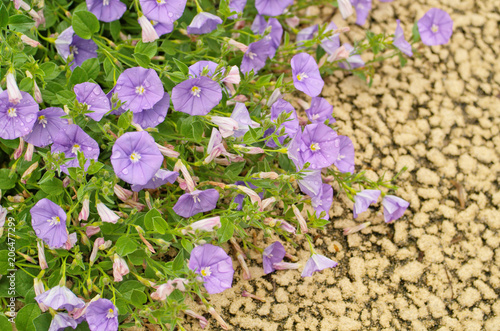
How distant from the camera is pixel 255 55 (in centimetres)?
248

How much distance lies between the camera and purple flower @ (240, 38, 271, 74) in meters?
2.43

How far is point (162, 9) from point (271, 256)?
1.25 metres

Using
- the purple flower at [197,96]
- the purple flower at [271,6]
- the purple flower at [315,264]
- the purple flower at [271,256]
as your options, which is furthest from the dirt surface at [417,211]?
the purple flower at [197,96]

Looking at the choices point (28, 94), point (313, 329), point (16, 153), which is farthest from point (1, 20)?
point (313, 329)

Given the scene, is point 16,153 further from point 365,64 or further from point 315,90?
point 365,64

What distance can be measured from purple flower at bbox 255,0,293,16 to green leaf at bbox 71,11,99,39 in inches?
33.5

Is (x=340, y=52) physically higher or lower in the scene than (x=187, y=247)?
higher

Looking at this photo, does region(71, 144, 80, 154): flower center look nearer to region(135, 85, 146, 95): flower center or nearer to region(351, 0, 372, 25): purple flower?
region(135, 85, 146, 95): flower center

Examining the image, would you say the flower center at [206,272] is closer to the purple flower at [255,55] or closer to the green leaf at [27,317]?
the green leaf at [27,317]

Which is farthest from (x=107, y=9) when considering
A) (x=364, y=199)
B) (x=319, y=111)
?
(x=364, y=199)

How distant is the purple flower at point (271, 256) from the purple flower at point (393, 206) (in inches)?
22.9

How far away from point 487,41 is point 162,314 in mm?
2686

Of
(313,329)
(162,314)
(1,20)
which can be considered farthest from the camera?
(313,329)

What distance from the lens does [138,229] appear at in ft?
6.43
